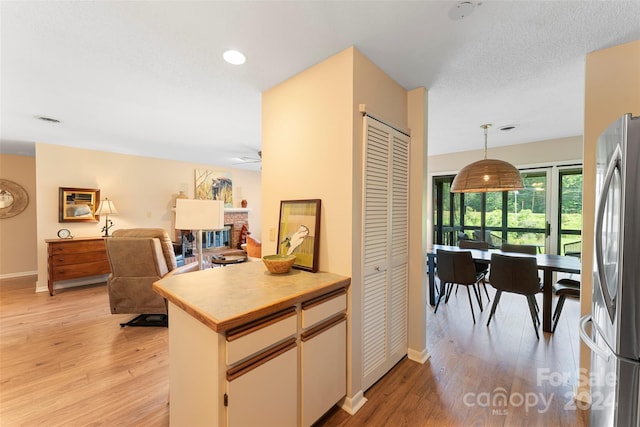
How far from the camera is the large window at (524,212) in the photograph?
4.17m

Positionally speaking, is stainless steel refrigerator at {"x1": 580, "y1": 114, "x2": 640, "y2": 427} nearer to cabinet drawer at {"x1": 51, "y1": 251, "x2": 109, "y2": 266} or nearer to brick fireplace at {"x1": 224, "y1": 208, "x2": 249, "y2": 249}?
cabinet drawer at {"x1": 51, "y1": 251, "x2": 109, "y2": 266}

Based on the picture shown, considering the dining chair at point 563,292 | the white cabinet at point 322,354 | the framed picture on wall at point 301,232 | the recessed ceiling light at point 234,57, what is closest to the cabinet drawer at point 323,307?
the white cabinet at point 322,354

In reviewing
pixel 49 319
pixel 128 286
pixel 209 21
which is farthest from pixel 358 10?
pixel 49 319

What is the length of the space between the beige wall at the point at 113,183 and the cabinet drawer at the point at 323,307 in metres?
5.10

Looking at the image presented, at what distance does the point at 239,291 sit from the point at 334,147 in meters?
1.11

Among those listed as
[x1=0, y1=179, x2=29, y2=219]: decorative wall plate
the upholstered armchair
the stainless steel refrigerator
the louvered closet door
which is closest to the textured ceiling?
the louvered closet door

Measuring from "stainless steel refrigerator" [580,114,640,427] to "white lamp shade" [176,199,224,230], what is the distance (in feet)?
9.52

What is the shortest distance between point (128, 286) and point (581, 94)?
5090 mm

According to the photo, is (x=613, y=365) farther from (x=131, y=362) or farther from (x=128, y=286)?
(x=128, y=286)

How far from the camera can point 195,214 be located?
2686mm

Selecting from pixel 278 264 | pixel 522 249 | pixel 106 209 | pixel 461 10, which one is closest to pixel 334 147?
pixel 278 264

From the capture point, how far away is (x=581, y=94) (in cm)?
243

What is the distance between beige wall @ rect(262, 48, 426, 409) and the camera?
5.63 feet

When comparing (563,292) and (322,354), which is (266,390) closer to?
(322,354)
